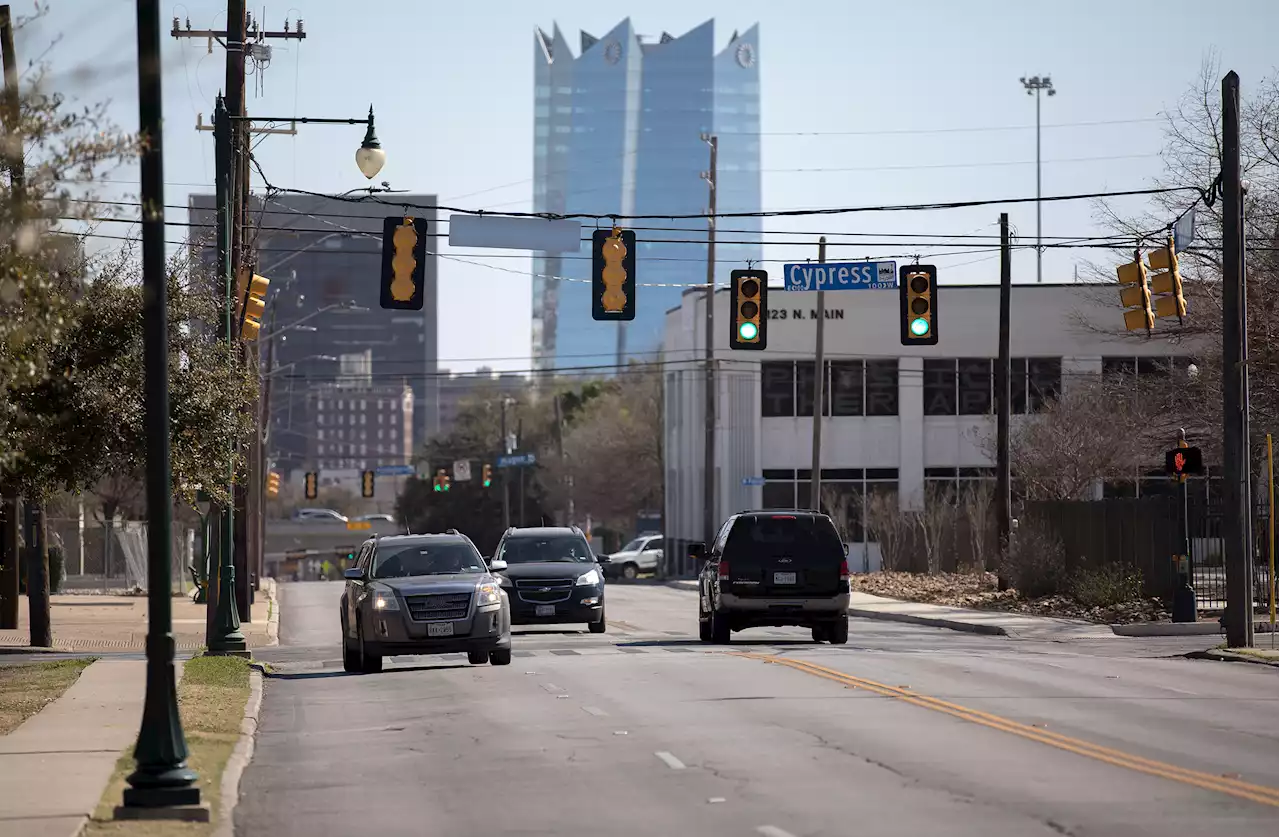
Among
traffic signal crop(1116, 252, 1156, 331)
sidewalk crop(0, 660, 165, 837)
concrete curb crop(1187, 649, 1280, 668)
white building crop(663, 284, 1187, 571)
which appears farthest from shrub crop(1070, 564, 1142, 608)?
white building crop(663, 284, 1187, 571)

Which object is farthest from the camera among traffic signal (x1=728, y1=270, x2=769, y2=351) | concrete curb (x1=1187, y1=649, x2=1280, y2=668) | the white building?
the white building

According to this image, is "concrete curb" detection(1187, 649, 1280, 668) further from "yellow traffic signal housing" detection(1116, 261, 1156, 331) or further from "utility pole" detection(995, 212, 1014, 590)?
"utility pole" detection(995, 212, 1014, 590)

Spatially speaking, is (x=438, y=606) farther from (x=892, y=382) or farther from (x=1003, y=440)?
(x=892, y=382)

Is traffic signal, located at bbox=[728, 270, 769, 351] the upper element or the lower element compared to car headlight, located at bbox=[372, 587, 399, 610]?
upper

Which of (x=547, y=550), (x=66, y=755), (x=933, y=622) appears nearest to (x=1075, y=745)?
(x=66, y=755)

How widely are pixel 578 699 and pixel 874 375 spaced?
53.1 meters

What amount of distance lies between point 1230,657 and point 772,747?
12.1 metres

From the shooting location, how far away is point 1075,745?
14.3 m

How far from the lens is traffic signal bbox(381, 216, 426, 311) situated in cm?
2639

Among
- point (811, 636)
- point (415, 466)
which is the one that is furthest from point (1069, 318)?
point (415, 466)

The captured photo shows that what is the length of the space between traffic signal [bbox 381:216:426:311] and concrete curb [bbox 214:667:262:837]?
768cm

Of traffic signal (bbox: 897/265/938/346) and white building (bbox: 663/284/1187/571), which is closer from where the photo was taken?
traffic signal (bbox: 897/265/938/346)

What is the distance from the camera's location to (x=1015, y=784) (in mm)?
12141

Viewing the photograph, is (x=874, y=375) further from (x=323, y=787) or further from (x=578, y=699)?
(x=323, y=787)
